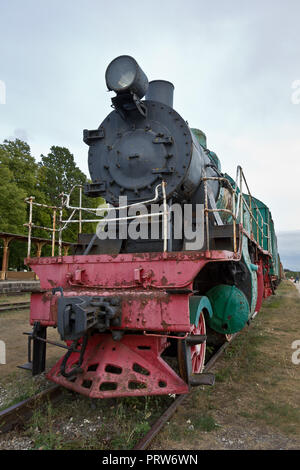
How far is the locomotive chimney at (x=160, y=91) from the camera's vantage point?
4.96 m

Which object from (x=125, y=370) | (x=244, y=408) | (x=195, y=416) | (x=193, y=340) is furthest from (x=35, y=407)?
(x=244, y=408)

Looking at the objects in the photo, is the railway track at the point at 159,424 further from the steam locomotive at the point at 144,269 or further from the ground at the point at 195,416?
the steam locomotive at the point at 144,269

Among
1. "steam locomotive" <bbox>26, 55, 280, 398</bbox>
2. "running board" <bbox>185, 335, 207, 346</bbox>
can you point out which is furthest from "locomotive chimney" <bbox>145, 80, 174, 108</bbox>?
"running board" <bbox>185, 335, 207, 346</bbox>

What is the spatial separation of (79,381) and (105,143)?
3.19 m

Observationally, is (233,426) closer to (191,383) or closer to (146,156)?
(191,383)

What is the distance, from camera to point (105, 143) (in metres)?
4.81

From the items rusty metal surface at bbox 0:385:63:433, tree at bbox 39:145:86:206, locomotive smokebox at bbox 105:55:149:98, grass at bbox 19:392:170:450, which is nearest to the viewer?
grass at bbox 19:392:170:450

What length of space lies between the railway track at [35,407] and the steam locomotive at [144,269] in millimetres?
300
